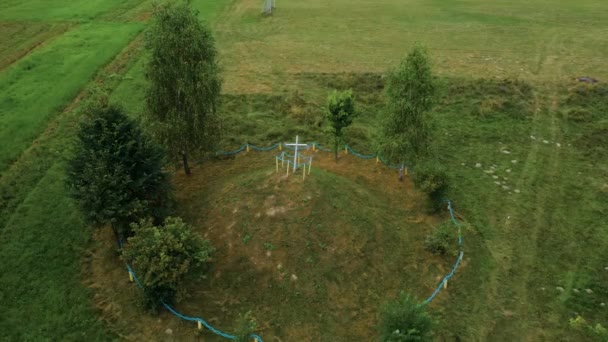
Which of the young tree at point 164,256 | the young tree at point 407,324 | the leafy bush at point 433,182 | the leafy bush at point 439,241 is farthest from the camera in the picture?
the leafy bush at point 433,182

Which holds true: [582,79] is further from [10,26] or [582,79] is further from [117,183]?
[10,26]

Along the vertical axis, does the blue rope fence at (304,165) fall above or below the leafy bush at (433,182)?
below

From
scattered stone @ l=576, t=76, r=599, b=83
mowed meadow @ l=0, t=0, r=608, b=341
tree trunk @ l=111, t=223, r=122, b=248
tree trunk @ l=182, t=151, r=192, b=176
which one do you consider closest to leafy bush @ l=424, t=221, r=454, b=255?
mowed meadow @ l=0, t=0, r=608, b=341

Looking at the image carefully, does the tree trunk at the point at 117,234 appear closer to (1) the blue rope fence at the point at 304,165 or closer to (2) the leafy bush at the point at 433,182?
(1) the blue rope fence at the point at 304,165

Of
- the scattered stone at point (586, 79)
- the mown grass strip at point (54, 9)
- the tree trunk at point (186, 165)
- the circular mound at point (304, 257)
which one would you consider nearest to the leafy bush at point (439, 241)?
the circular mound at point (304, 257)

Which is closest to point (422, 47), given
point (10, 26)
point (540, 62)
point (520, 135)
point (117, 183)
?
point (520, 135)

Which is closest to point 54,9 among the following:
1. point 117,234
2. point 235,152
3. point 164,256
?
point 235,152

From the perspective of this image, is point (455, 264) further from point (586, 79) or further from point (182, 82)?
point (586, 79)
